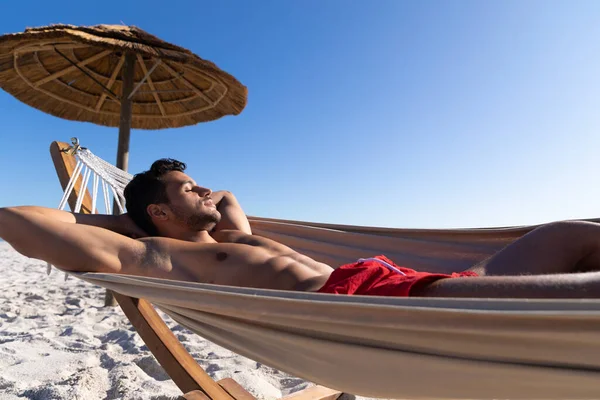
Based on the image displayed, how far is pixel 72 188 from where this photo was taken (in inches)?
74.0

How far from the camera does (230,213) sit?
1939 millimetres

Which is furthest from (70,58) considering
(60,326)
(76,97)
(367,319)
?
(367,319)

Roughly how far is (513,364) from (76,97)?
4.35 meters

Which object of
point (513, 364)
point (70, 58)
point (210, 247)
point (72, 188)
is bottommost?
point (513, 364)

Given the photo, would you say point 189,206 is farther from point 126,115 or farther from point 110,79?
point 110,79

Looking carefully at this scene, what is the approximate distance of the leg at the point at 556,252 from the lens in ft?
4.00

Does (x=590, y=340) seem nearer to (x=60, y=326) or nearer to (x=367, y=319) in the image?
(x=367, y=319)

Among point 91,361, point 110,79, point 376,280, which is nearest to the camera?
point 376,280

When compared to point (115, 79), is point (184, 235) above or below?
below

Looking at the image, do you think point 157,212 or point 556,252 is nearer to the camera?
point 556,252

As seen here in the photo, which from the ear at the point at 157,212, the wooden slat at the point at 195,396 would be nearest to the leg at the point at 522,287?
the wooden slat at the point at 195,396

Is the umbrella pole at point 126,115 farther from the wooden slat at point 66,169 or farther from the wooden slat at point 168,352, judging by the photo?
the wooden slat at point 168,352

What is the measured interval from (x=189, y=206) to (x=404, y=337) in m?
1.06

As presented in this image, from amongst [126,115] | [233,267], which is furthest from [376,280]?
[126,115]
